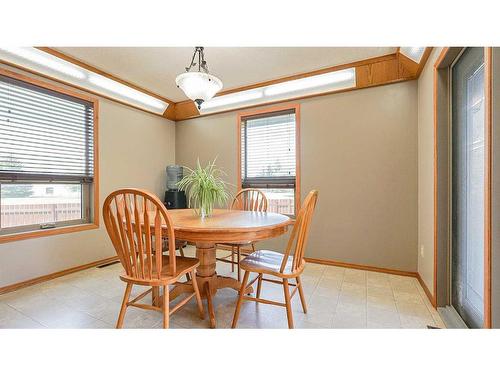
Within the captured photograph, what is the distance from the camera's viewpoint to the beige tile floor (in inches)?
62.6

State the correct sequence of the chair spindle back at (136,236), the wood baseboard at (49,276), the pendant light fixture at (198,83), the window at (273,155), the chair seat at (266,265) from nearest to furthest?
the chair spindle back at (136,236) → the chair seat at (266,265) → the pendant light fixture at (198,83) → the wood baseboard at (49,276) → the window at (273,155)

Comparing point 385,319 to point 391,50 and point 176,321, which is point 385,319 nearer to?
point 176,321

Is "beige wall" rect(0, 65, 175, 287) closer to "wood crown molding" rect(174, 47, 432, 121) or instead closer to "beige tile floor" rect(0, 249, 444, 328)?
"beige tile floor" rect(0, 249, 444, 328)

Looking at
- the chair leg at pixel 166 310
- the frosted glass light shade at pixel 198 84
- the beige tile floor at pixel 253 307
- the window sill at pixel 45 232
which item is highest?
the frosted glass light shade at pixel 198 84

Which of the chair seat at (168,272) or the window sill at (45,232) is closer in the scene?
the chair seat at (168,272)

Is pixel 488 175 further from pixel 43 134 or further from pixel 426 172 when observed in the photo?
pixel 43 134

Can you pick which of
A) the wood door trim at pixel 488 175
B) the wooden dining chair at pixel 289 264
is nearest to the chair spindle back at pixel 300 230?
the wooden dining chair at pixel 289 264

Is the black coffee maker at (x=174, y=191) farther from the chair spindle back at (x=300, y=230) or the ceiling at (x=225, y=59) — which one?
the chair spindle back at (x=300, y=230)

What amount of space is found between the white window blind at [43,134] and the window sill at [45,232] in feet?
1.78

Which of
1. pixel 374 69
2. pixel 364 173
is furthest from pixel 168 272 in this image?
pixel 374 69

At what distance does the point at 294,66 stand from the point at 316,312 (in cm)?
258

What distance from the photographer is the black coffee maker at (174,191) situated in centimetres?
356

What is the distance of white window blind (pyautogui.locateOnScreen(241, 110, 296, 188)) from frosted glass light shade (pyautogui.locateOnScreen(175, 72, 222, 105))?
4.72 feet

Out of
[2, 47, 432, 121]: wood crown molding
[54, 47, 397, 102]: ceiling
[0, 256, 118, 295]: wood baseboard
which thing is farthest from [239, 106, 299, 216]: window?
[0, 256, 118, 295]: wood baseboard
